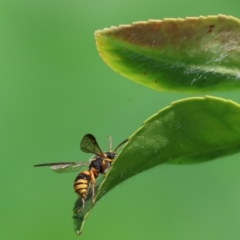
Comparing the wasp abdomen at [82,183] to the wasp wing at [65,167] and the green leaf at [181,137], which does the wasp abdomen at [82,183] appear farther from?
the green leaf at [181,137]

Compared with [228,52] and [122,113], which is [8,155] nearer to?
Result: [122,113]

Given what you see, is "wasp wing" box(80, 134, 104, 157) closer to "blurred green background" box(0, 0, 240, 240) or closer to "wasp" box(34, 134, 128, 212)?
"wasp" box(34, 134, 128, 212)

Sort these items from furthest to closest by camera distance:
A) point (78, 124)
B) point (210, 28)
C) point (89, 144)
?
point (78, 124)
point (89, 144)
point (210, 28)

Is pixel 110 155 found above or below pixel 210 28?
below

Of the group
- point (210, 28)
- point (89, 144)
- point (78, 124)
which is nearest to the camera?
point (210, 28)

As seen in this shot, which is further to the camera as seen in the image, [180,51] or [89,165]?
[89,165]

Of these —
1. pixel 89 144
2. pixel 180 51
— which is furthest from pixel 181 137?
pixel 89 144

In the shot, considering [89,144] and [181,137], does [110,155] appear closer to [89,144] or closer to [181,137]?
[89,144]

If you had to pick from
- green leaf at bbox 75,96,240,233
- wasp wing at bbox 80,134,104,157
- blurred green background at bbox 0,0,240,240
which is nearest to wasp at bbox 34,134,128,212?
wasp wing at bbox 80,134,104,157
